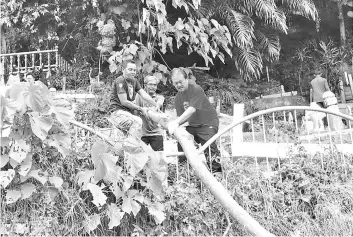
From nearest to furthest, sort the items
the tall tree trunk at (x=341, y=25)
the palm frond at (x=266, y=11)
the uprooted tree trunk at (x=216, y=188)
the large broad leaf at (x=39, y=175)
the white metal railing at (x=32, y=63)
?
the uprooted tree trunk at (x=216, y=188) < the large broad leaf at (x=39, y=175) < the palm frond at (x=266, y=11) < the white metal railing at (x=32, y=63) < the tall tree trunk at (x=341, y=25)

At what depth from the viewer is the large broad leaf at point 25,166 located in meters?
3.66

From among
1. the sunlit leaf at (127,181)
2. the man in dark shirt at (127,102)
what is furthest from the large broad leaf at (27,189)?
the man in dark shirt at (127,102)

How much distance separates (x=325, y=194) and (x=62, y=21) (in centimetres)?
884

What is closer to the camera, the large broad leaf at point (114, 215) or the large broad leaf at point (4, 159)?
the large broad leaf at point (4, 159)

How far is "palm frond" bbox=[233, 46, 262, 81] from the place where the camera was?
10.2 metres

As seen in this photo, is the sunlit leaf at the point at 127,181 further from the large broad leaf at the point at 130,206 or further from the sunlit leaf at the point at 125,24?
the sunlit leaf at the point at 125,24

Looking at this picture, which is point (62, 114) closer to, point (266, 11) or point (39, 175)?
point (39, 175)

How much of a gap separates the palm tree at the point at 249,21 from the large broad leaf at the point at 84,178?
6.50 m

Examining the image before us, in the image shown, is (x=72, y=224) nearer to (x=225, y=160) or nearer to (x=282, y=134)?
(x=225, y=160)

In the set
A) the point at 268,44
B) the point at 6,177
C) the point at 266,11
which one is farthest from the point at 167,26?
the point at 6,177

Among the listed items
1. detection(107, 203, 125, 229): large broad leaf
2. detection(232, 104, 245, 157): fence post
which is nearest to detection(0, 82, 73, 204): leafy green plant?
detection(107, 203, 125, 229): large broad leaf

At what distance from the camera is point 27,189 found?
371cm

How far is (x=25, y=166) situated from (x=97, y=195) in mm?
652

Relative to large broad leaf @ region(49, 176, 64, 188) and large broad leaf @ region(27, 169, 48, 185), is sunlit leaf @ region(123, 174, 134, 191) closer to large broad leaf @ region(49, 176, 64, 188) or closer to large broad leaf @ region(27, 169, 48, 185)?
large broad leaf @ region(49, 176, 64, 188)
